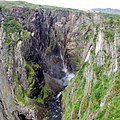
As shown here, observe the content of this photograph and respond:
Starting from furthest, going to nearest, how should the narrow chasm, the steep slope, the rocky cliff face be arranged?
the narrow chasm
the rocky cliff face
the steep slope

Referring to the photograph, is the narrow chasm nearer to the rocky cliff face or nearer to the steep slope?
the rocky cliff face

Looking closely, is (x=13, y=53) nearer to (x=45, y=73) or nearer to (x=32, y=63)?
(x=32, y=63)

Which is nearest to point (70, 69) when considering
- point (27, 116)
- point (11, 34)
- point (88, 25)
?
point (88, 25)

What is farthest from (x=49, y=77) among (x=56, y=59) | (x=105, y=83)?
(x=105, y=83)

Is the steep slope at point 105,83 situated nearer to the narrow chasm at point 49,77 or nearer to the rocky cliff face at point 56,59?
the rocky cliff face at point 56,59

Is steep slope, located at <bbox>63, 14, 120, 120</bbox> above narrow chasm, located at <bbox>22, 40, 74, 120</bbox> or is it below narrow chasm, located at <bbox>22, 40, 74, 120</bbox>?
above

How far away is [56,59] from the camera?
116938 millimetres

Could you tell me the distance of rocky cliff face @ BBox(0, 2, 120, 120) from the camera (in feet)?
165

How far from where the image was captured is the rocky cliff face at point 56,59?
50.2 metres

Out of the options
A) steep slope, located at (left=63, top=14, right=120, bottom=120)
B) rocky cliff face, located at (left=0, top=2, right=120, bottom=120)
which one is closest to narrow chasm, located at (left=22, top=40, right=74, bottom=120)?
rocky cliff face, located at (left=0, top=2, right=120, bottom=120)

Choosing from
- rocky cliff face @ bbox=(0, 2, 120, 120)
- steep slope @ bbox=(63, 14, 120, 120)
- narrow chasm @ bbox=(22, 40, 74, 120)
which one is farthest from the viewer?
narrow chasm @ bbox=(22, 40, 74, 120)

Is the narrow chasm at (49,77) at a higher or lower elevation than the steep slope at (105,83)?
lower

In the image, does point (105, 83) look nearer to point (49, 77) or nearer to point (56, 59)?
point (49, 77)

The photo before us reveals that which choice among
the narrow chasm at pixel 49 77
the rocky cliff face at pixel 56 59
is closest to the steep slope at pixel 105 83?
the rocky cliff face at pixel 56 59
